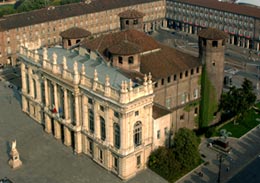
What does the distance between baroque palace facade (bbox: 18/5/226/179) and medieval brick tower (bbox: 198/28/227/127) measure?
0.79 feet

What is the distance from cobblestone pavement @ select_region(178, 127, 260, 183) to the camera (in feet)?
285

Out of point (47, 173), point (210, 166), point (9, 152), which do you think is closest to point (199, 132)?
point (210, 166)

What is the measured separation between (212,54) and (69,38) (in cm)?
3465

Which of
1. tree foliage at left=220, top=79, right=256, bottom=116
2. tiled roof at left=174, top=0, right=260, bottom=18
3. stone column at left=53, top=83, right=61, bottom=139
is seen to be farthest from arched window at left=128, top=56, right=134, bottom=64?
tiled roof at left=174, top=0, right=260, bottom=18

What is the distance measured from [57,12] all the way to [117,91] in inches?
3814

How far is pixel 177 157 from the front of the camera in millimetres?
86688

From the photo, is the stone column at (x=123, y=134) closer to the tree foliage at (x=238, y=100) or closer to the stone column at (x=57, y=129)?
the stone column at (x=57, y=129)

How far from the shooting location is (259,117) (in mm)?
111875

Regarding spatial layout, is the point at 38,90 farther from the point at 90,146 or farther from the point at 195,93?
the point at 195,93

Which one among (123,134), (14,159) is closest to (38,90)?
(14,159)

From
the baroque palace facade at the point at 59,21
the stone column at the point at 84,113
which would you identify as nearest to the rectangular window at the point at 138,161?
the stone column at the point at 84,113

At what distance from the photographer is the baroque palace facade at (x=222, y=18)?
6673 inches

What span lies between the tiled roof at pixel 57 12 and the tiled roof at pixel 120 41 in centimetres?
6019

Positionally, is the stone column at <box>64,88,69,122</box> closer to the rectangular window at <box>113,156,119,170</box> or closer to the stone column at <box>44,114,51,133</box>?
the stone column at <box>44,114,51,133</box>
